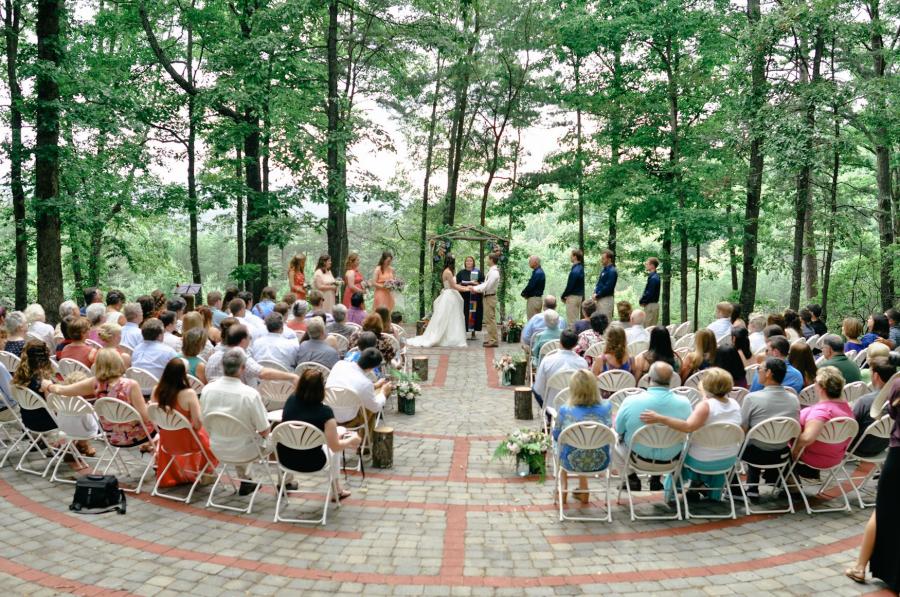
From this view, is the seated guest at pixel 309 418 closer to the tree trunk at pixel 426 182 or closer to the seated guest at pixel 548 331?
the seated guest at pixel 548 331

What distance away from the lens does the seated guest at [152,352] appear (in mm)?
6535

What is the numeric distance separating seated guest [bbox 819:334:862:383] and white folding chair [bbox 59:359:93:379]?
326 inches

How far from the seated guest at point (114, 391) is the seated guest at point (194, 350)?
78 cm

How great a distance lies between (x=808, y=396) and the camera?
6348 mm

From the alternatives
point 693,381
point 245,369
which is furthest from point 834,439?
point 245,369

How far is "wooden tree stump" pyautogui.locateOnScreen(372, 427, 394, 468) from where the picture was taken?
646 centimetres

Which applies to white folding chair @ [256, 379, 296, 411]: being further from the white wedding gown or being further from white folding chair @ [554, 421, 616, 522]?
the white wedding gown

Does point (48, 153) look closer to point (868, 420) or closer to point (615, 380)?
point (615, 380)

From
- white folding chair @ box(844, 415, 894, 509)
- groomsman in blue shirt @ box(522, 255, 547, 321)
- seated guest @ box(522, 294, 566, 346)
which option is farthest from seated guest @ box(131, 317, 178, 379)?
groomsman in blue shirt @ box(522, 255, 547, 321)

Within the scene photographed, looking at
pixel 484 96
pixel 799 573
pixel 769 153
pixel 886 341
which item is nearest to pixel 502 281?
pixel 484 96

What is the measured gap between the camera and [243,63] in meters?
13.4

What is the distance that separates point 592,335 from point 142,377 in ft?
19.3

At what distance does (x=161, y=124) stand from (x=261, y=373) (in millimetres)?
12014

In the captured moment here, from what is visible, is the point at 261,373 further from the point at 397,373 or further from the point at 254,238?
the point at 254,238
